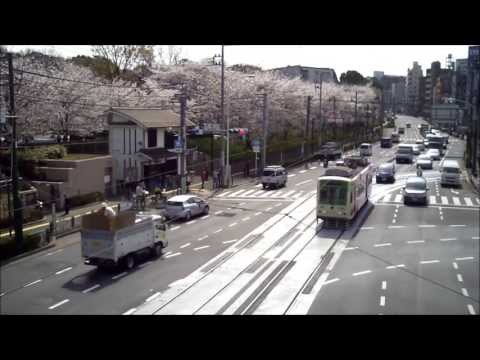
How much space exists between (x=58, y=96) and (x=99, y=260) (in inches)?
825

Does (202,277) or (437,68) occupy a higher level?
(437,68)

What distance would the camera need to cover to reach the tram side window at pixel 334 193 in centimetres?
2223

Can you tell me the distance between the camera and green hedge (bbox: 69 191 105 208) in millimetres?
24812

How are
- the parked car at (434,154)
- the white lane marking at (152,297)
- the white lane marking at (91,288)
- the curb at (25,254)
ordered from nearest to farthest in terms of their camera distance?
the white lane marking at (152,297), the white lane marking at (91,288), the curb at (25,254), the parked car at (434,154)

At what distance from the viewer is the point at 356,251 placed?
60.6 ft

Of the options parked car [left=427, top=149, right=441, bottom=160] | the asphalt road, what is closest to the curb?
the asphalt road

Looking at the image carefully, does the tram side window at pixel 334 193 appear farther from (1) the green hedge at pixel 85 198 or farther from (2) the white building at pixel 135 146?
(2) the white building at pixel 135 146

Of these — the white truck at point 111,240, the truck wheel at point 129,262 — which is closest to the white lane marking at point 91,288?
the white truck at point 111,240

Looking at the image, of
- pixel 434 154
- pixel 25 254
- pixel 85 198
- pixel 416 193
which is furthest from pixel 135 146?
pixel 434 154

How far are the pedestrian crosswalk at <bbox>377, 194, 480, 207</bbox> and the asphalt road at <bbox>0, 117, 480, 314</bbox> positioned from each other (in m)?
2.79

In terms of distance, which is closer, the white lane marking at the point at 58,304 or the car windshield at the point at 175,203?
the white lane marking at the point at 58,304

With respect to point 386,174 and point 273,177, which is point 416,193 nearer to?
point 386,174
